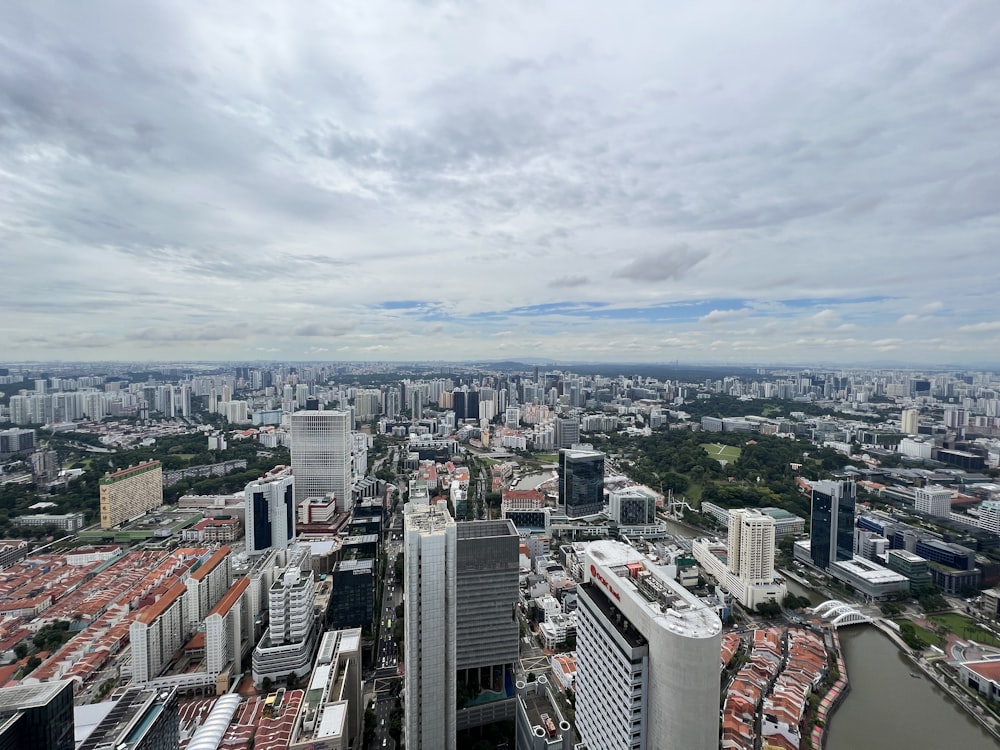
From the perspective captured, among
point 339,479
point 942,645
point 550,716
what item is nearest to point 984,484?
point 942,645

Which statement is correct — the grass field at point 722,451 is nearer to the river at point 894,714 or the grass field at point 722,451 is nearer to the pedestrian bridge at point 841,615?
the pedestrian bridge at point 841,615

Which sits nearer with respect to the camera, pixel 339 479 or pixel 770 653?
pixel 770 653

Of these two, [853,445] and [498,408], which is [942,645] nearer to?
[853,445]

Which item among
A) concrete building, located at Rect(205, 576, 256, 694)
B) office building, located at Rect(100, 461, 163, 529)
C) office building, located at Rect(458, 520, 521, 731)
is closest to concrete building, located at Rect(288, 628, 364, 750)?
office building, located at Rect(458, 520, 521, 731)

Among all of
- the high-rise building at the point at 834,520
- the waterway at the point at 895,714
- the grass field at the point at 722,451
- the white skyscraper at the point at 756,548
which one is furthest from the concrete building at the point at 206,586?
the grass field at the point at 722,451

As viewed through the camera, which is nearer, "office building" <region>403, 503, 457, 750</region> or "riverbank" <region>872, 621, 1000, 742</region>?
"office building" <region>403, 503, 457, 750</region>

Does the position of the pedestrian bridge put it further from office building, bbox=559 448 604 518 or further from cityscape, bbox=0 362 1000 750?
office building, bbox=559 448 604 518
